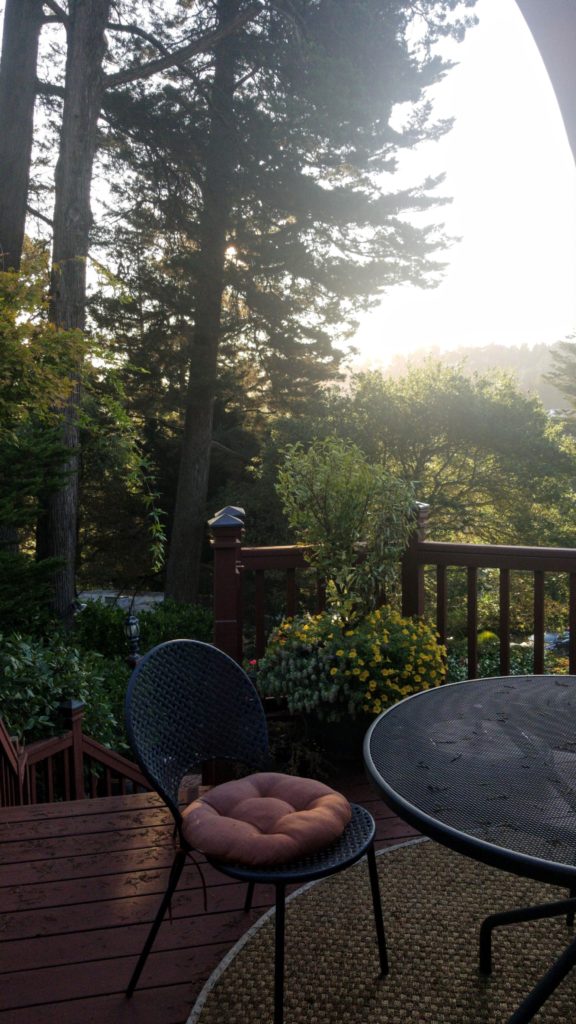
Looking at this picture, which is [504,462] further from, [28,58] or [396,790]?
[396,790]

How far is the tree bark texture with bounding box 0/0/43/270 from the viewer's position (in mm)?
7762

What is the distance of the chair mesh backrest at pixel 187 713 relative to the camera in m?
1.65

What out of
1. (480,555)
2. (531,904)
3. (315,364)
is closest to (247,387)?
(315,364)

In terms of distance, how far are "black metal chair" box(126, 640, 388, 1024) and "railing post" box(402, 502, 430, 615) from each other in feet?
5.42

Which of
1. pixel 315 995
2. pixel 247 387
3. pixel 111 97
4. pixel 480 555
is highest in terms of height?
pixel 111 97

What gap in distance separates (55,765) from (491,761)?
304 cm

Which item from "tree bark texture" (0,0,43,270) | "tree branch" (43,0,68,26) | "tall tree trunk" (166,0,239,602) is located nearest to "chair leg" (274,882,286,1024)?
"tree bark texture" (0,0,43,270)

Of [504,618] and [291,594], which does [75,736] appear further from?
[504,618]

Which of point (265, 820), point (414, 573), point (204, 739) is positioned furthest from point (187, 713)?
point (414, 573)

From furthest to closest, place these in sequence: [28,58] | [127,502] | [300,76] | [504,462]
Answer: [127,502] < [504,462] < [300,76] < [28,58]

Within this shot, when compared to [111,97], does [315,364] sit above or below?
below

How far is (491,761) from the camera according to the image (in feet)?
4.63

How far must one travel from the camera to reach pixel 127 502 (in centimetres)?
1405

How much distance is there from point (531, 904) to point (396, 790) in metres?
0.96
